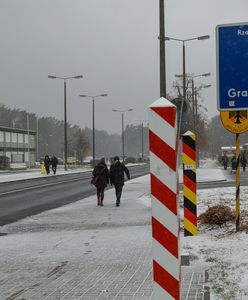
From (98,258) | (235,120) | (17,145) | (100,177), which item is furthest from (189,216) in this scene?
(17,145)

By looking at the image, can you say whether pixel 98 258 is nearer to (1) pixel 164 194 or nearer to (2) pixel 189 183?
(2) pixel 189 183

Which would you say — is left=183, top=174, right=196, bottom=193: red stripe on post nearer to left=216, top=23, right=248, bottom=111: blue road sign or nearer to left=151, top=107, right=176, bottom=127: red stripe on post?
left=216, top=23, right=248, bottom=111: blue road sign

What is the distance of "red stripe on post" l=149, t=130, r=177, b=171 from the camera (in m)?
4.44

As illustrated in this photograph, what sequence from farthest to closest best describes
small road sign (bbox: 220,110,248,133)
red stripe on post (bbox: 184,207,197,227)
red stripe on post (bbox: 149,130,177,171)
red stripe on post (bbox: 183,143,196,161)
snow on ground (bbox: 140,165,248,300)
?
red stripe on post (bbox: 183,143,196,161), red stripe on post (bbox: 184,207,197,227), small road sign (bbox: 220,110,248,133), snow on ground (bbox: 140,165,248,300), red stripe on post (bbox: 149,130,177,171)

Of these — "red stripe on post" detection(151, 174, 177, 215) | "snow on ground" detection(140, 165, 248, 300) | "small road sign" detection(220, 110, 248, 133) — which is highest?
"small road sign" detection(220, 110, 248, 133)

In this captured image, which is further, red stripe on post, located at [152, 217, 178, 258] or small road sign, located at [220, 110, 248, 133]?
small road sign, located at [220, 110, 248, 133]

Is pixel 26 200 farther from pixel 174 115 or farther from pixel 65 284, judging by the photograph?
pixel 174 115

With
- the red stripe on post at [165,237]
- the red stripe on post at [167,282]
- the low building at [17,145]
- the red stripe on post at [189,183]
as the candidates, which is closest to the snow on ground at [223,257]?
the red stripe on post at [189,183]

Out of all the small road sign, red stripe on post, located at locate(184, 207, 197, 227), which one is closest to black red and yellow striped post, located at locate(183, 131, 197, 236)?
red stripe on post, located at locate(184, 207, 197, 227)

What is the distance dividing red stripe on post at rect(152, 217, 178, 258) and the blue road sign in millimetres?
4835

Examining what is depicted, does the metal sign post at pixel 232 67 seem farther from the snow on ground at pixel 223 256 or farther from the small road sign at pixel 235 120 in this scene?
the snow on ground at pixel 223 256

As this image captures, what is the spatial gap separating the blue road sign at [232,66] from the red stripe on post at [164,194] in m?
4.79

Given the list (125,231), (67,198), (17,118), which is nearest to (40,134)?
(17,118)

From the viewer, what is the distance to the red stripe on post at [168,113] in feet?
14.6
